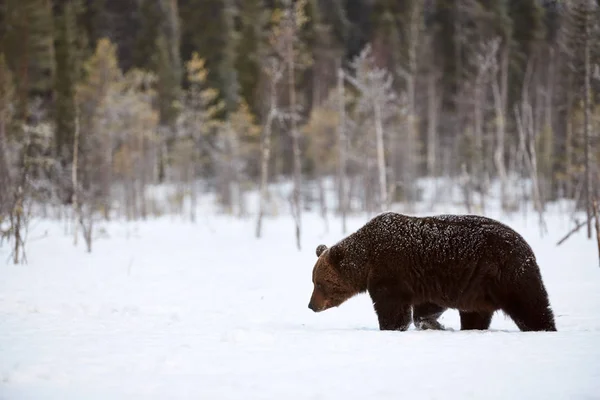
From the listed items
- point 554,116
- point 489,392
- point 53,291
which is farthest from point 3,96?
point 554,116

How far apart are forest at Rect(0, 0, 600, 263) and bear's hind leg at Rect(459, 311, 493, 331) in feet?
65.3

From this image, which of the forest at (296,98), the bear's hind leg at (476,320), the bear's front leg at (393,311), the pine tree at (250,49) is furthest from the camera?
the pine tree at (250,49)

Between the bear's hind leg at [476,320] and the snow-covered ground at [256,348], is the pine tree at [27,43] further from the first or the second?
the bear's hind leg at [476,320]

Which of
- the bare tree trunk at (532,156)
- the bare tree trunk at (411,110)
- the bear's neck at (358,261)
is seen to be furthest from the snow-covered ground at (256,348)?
the bare tree trunk at (411,110)

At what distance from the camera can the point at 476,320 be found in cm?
615

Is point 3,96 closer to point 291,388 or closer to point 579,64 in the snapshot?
point 579,64

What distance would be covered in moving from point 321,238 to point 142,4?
33.9 metres

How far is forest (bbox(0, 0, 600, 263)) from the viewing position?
29.7 metres

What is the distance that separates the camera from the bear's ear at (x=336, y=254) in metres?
6.47

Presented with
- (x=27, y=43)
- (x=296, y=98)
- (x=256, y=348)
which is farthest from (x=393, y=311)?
(x=296, y=98)

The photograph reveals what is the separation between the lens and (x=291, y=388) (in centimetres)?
385

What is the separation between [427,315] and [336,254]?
1.23m

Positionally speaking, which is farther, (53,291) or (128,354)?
(53,291)

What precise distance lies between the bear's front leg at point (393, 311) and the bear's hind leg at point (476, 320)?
72 cm
